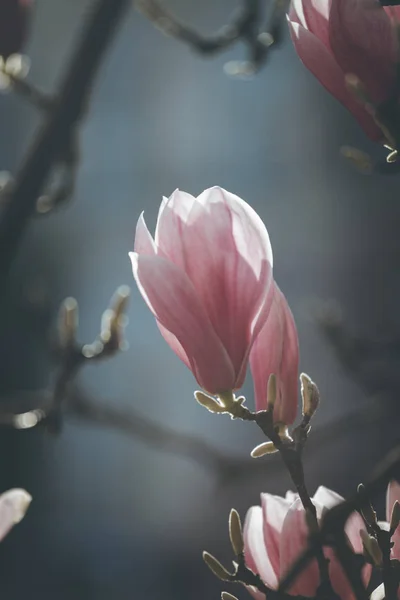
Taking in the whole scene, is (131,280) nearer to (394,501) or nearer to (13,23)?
(13,23)

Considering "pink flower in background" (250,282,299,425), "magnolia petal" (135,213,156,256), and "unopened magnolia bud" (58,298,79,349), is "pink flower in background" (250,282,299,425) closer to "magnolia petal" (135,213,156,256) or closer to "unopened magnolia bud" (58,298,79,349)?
"magnolia petal" (135,213,156,256)

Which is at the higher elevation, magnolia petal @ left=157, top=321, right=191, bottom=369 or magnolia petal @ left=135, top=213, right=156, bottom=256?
magnolia petal @ left=135, top=213, right=156, bottom=256

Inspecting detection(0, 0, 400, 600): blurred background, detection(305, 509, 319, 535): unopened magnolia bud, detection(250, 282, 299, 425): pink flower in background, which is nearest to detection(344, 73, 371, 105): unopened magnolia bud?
detection(250, 282, 299, 425): pink flower in background

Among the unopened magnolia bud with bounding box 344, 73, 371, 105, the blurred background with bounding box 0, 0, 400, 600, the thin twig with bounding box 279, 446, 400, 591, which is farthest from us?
the blurred background with bounding box 0, 0, 400, 600

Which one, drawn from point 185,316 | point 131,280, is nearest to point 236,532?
point 185,316

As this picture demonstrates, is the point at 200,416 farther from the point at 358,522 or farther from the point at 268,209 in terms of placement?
the point at 358,522

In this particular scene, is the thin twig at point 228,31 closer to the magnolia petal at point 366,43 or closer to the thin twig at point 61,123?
the thin twig at point 61,123

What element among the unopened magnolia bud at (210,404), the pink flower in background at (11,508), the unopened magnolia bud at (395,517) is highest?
the unopened magnolia bud at (210,404)

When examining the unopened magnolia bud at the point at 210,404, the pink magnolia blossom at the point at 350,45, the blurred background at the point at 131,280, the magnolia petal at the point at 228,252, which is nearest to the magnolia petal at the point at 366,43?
the pink magnolia blossom at the point at 350,45
